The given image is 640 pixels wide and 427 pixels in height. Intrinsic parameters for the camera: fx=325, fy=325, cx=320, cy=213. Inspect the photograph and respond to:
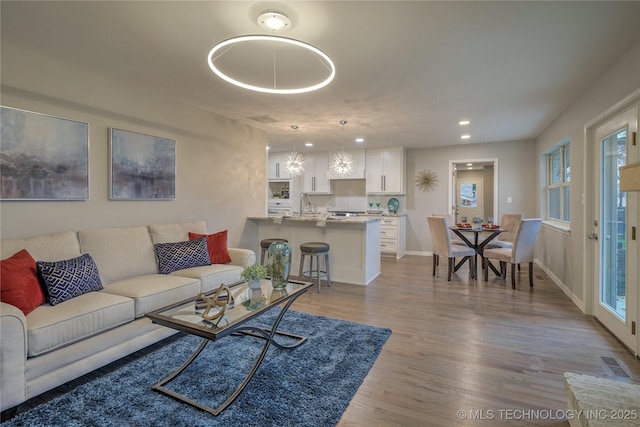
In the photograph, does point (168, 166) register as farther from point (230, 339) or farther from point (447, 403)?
point (447, 403)

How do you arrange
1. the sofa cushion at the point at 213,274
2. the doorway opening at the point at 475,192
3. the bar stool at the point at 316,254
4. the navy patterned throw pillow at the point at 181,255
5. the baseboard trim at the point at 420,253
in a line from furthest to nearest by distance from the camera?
the doorway opening at the point at 475,192 < the baseboard trim at the point at 420,253 < the bar stool at the point at 316,254 < the navy patterned throw pillow at the point at 181,255 < the sofa cushion at the point at 213,274

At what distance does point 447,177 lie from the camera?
283 inches

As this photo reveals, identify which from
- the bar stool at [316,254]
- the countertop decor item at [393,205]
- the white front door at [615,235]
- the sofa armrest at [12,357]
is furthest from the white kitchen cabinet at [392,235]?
the sofa armrest at [12,357]

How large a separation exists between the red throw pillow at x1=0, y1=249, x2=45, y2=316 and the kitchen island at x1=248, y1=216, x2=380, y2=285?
315 cm

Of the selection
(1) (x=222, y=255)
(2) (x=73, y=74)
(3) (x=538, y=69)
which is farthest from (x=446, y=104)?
(2) (x=73, y=74)

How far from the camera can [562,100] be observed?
154 inches

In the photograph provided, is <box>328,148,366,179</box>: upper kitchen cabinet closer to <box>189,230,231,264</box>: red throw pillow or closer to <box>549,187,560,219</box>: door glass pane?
<box>549,187,560,219</box>: door glass pane

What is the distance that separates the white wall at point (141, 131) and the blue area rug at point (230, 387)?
157 centimetres

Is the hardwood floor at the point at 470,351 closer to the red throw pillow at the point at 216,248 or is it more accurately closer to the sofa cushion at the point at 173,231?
the red throw pillow at the point at 216,248

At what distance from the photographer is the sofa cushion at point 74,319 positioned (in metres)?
1.92

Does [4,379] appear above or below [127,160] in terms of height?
below

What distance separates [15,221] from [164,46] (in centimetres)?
187

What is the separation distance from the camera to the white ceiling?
212 cm

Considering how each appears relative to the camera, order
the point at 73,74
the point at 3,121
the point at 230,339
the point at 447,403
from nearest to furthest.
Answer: the point at 447,403 → the point at 3,121 → the point at 230,339 → the point at 73,74
